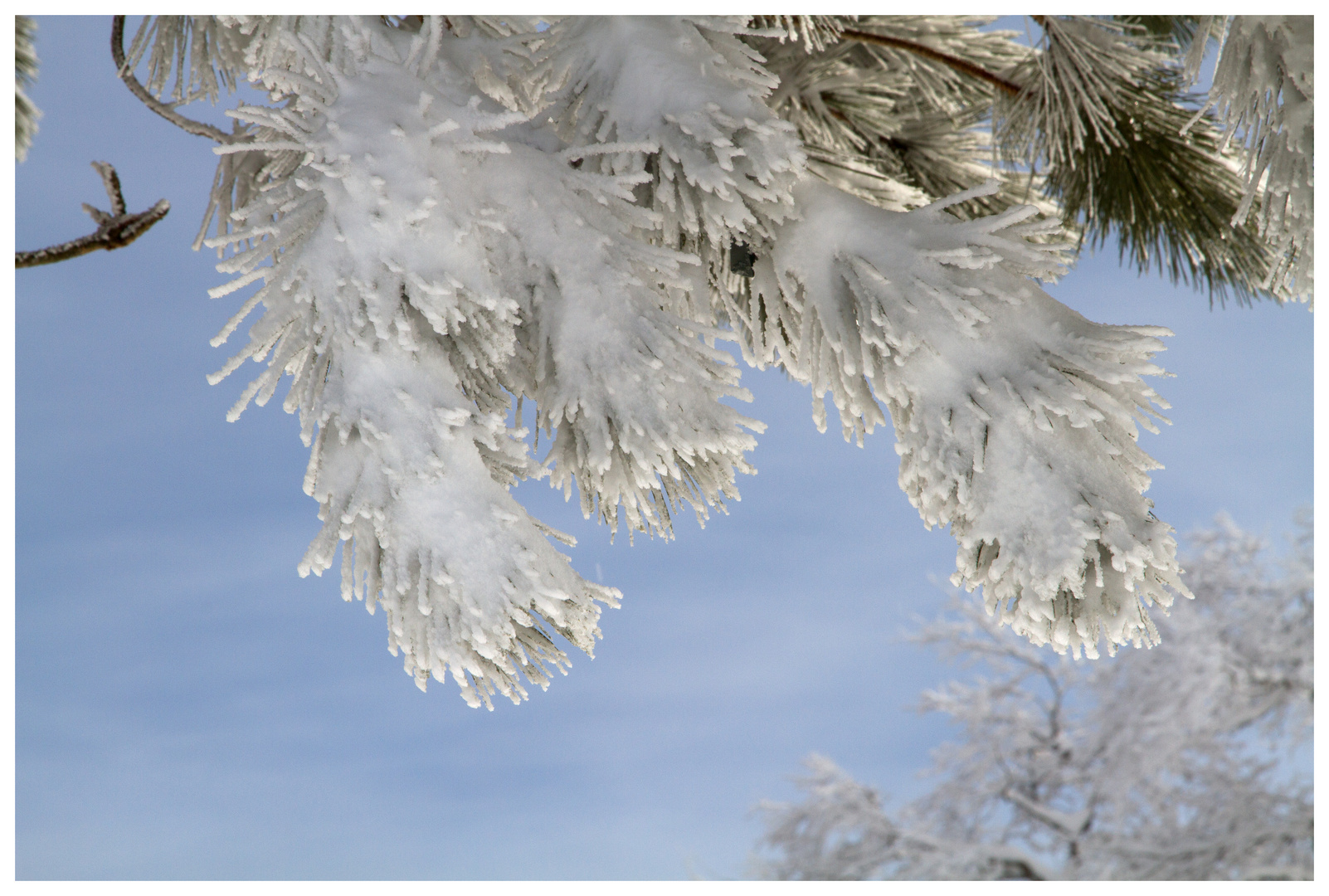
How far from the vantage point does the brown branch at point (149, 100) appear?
78cm

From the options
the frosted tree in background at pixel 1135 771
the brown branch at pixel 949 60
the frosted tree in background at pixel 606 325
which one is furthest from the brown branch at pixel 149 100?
the frosted tree in background at pixel 1135 771

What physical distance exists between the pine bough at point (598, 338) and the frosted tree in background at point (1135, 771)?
3.03 meters

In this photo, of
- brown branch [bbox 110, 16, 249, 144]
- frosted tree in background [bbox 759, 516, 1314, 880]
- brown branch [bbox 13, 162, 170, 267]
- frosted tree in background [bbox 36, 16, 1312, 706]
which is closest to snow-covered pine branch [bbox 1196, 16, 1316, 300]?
frosted tree in background [bbox 36, 16, 1312, 706]

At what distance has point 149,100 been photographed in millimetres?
815

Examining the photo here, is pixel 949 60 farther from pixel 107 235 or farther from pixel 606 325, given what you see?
pixel 107 235

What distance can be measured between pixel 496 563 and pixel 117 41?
0.62 metres

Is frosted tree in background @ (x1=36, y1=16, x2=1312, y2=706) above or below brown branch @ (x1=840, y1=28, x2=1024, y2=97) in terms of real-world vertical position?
below

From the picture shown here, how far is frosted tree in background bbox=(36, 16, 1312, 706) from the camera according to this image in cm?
58

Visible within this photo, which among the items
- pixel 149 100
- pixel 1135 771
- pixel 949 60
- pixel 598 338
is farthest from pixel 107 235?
pixel 1135 771

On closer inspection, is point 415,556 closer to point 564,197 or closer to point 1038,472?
point 564,197

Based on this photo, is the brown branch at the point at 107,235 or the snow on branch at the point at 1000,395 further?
the brown branch at the point at 107,235

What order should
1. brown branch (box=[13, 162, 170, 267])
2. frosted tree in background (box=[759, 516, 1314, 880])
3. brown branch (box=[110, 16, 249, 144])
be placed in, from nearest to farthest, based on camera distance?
brown branch (box=[110, 16, 249, 144])
brown branch (box=[13, 162, 170, 267])
frosted tree in background (box=[759, 516, 1314, 880])

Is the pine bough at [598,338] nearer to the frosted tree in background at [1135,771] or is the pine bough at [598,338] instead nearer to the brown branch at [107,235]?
the brown branch at [107,235]

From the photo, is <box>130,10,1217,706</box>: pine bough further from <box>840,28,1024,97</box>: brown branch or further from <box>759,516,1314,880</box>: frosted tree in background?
<box>759,516,1314,880</box>: frosted tree in background
